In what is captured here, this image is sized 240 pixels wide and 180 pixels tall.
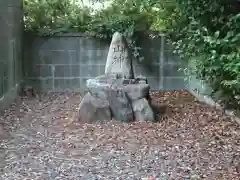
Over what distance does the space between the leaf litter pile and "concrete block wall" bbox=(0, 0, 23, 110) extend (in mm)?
349

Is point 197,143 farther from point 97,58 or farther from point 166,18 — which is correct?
point 97,58

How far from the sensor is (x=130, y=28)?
8258 millimetres

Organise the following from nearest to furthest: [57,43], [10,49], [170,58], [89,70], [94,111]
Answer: [94,111]
[10,49]
[57,43]
[89,70]
[170,58]

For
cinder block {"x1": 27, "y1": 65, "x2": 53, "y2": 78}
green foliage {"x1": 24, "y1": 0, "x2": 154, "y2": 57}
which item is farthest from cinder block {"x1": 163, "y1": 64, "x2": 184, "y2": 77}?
cinder block {"x1": 27, "y1": 65, "x2": 53, "y2": 78}

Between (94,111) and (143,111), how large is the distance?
68cm

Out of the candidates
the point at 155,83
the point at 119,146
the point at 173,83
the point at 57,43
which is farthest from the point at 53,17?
the point at 119,146

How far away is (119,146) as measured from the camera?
464 centimetres

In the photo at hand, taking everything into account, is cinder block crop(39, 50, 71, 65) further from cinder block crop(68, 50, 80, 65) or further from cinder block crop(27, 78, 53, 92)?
cinder block crop(27, 78, 53, 92)

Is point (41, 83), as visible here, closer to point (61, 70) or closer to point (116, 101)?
point (61, 70)

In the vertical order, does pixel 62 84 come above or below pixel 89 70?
below

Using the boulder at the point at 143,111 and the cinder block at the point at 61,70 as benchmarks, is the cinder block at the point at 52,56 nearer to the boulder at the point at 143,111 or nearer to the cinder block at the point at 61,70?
the cinder block at the point at 61,70

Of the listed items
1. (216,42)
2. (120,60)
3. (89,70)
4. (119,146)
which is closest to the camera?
(216,42)

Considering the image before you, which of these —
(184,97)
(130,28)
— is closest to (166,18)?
(130,28)

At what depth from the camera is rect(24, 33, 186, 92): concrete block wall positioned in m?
8.49
